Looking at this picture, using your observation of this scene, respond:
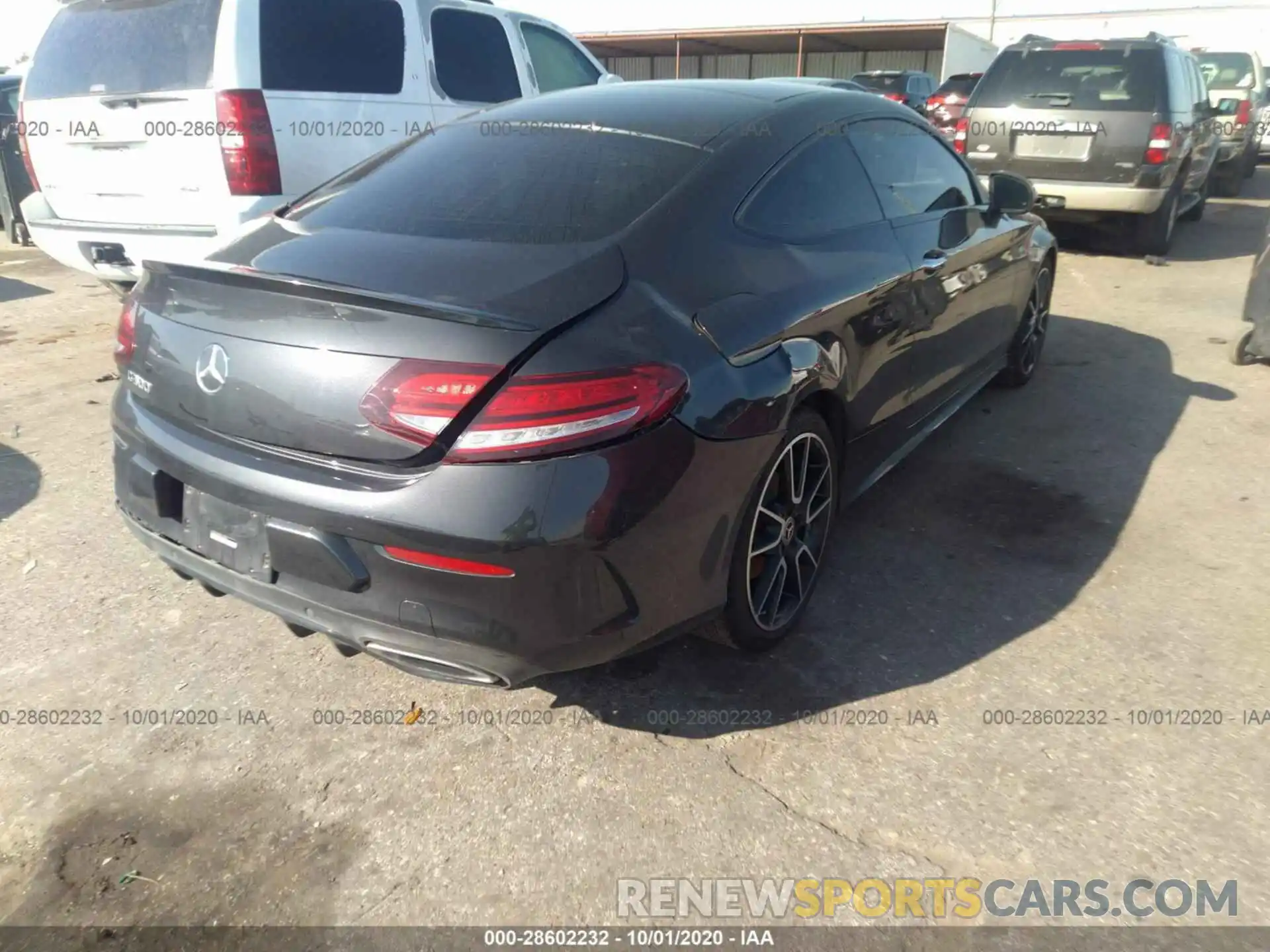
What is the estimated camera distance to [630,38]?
31.9 m

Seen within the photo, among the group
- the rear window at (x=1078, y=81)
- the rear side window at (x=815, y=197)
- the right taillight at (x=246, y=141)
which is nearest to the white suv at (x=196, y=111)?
the right taillight at (x=246, y=141)

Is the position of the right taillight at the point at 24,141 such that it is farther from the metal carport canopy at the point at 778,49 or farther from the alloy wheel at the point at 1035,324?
the metal carport canopy at the point at 778,49

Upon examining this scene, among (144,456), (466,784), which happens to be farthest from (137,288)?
(466,784)

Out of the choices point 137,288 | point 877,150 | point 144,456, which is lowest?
point 144,456

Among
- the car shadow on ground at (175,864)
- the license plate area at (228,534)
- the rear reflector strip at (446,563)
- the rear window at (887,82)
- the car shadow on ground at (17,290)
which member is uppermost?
the rear window at (887,82)

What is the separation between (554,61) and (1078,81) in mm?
4850

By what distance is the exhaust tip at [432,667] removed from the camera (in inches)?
85.9

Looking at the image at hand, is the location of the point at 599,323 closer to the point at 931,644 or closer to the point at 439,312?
the point at 439,312

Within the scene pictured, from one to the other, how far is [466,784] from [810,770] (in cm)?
89

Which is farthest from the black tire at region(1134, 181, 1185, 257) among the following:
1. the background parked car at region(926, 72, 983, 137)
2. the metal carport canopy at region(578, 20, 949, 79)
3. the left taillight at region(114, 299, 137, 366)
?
the metal carport canopy at region(578, 20, 949, 79)

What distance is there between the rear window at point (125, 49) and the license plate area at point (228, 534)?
328 cm

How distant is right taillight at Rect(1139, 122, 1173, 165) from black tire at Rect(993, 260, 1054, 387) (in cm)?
366

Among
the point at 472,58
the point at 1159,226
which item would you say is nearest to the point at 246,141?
the point at 472,58

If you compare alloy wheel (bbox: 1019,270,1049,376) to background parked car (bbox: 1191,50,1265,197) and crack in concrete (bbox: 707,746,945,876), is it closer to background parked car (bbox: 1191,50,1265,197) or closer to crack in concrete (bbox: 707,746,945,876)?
crack in concrete (bbox: 707,746,945,876)
